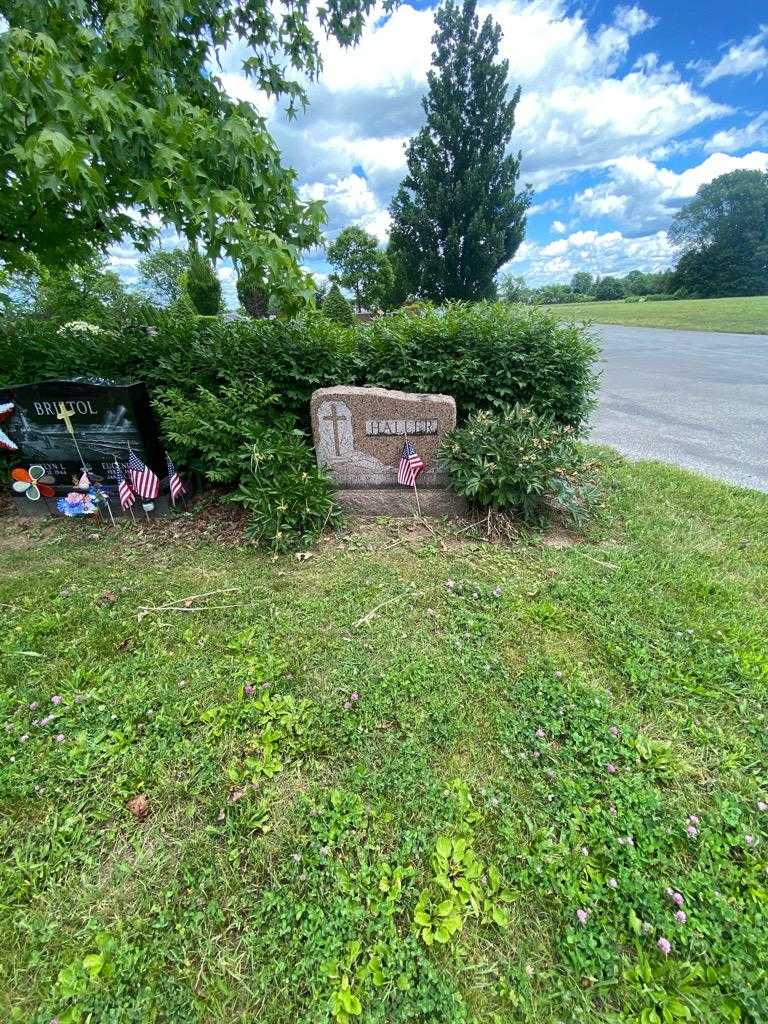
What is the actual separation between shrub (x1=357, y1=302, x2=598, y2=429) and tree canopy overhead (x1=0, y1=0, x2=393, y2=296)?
1.03 meters

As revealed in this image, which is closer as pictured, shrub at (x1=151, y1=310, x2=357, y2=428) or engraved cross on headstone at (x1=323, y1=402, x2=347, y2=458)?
engraved cross on headstone at (x1=323, y1=402, x2=347, y2=458)

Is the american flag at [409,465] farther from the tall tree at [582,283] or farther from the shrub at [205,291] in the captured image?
the tall tree at [582,283]

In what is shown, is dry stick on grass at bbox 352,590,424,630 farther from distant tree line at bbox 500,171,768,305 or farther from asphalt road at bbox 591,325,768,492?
distant tree line at bbox 500,171,768,305

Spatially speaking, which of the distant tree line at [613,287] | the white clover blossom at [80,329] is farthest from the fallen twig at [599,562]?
the distant tree line at [613,287]

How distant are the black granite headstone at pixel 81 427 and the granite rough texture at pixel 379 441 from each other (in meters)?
1.67

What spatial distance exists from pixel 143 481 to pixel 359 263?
26.6 metres

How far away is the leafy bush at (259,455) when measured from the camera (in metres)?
3.78

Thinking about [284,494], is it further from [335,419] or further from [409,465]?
[409,465]

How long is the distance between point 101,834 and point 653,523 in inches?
170

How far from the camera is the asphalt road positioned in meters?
5.59

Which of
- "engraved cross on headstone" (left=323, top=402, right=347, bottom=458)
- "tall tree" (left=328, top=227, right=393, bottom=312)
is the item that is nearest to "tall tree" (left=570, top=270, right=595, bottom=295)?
"tall tree" (left=328, top=227, right=393, bottom=312)

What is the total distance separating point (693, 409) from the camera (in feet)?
25.0

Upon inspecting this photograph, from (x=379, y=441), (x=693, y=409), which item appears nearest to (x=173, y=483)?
(x=379, y=441)

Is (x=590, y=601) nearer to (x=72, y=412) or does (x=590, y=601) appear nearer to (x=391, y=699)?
(x=391, y=699)
